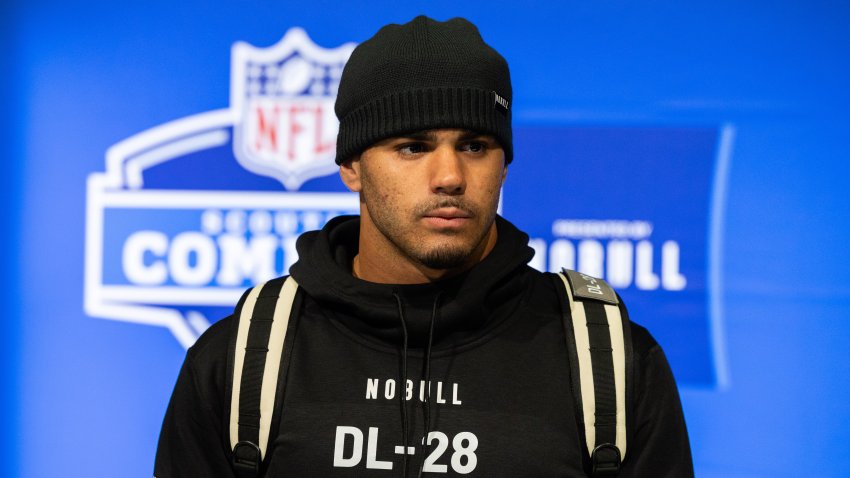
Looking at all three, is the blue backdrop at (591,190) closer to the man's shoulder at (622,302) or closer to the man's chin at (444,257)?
the man's shoulder at (622,302)

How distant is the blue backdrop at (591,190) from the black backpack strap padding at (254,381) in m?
0.77

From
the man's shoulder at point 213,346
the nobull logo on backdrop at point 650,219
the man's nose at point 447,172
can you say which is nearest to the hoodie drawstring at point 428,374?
the man's nose at point 447,172

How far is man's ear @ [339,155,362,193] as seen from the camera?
3.06 feet

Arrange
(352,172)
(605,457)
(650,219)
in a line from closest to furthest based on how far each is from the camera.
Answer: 1. (605,457)
2. (352,172)
3. (650,219)

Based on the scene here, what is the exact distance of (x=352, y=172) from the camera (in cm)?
94

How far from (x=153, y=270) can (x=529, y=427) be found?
1.08 metres

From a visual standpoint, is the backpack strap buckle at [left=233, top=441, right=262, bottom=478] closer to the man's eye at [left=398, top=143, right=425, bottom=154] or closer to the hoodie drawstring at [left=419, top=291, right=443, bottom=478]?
the hoodie drawstring at [left=419, top=291, right=443, bottom=478]

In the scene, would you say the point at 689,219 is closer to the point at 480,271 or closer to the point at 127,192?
the point at 480,271

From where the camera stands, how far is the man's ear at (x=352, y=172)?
3.06 feet

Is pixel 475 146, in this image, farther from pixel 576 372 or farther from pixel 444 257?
pixel 576 372

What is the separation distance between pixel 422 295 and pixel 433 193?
119mm

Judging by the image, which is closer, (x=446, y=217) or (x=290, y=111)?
(x=446, y=217)

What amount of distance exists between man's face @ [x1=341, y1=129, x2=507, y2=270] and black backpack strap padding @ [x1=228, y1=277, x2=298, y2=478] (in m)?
0.15

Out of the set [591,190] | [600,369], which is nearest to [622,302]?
[600,369]
